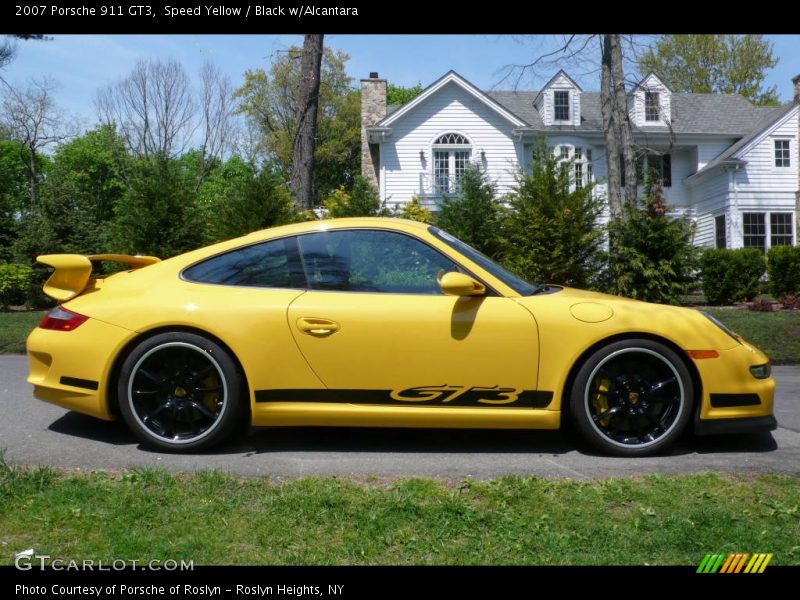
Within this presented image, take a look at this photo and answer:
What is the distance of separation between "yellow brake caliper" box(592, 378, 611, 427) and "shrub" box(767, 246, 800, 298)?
1644cm

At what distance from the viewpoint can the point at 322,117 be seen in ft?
173

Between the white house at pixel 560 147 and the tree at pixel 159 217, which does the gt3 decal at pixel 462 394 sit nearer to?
the tree at pixel 159 217

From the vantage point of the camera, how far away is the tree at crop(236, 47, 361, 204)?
170 feet

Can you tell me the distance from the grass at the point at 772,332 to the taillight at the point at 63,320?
7887 millimetres

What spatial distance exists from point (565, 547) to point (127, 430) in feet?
10.5

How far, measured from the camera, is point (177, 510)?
10.6ft

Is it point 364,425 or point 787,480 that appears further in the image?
point 364,425

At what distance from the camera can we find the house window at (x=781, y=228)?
27.8 m

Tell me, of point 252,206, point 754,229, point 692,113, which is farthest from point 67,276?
point 692,113

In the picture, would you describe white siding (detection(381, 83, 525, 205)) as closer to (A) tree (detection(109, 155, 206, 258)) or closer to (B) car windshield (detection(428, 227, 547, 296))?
(A) tree (detection(109, 155, 206, 258))

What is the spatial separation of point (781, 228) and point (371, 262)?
2796cm
